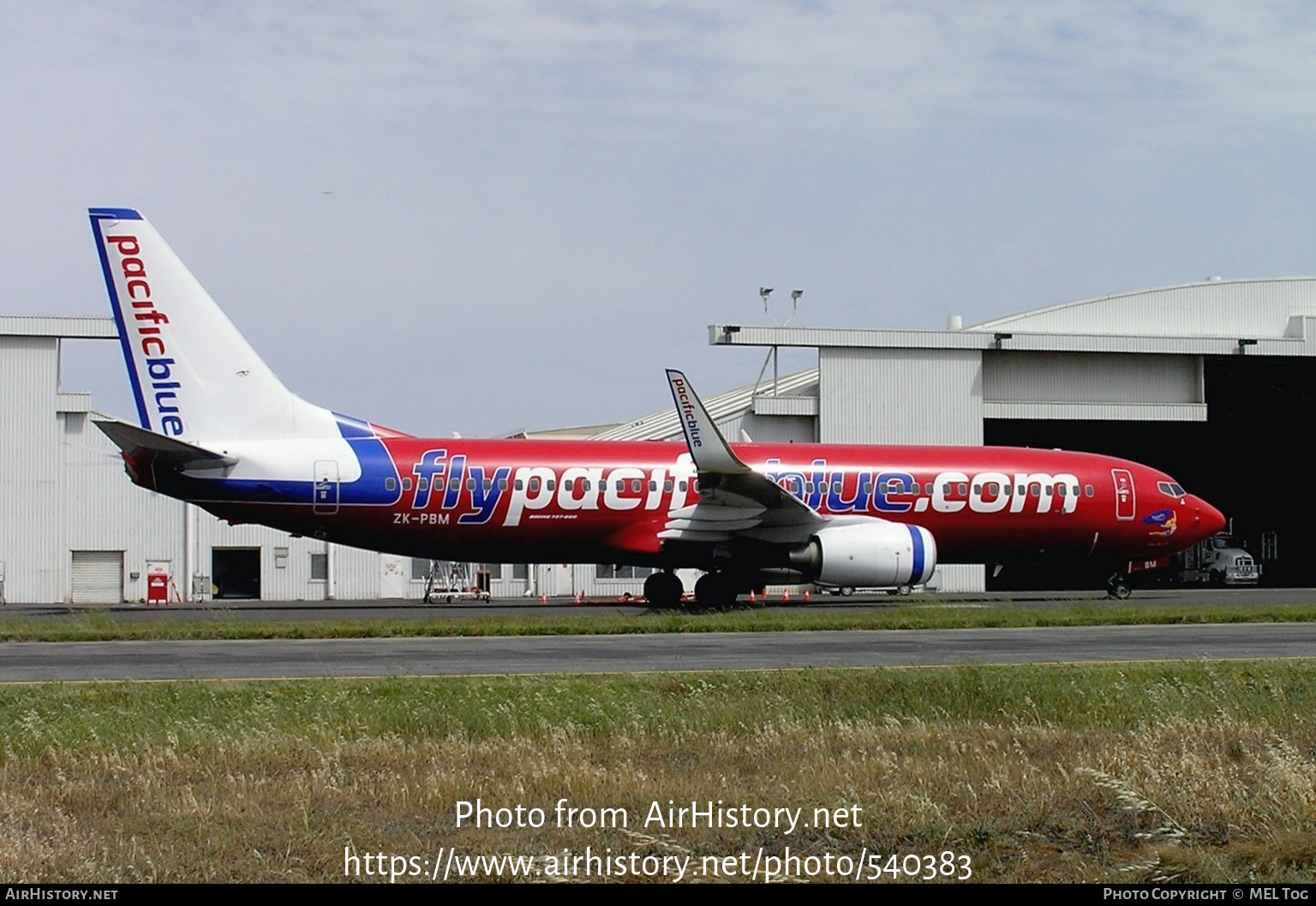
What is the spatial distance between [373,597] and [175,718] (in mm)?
31444

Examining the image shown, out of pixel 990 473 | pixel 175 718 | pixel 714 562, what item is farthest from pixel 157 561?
pixel 175 718

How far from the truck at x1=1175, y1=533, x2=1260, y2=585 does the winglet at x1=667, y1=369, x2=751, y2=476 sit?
98.1ft

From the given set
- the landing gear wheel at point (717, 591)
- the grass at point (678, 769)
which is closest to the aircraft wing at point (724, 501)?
the landing gear wheel at point (717, 591)

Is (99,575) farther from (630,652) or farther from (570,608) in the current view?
(630,652)

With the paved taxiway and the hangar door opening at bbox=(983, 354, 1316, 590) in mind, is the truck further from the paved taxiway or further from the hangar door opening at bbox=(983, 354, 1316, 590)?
the paved taxiway

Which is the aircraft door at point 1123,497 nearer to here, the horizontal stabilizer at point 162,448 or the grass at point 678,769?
the grass at point 678,769

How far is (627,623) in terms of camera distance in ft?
72.0

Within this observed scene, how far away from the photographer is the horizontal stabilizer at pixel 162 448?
80.6 ft

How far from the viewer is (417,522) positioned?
27609mm

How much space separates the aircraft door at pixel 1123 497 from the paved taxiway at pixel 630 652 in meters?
9.76

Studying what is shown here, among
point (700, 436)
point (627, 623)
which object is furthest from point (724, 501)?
point (627, 623)

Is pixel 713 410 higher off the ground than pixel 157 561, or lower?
higher

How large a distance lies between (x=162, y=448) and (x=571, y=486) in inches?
315
